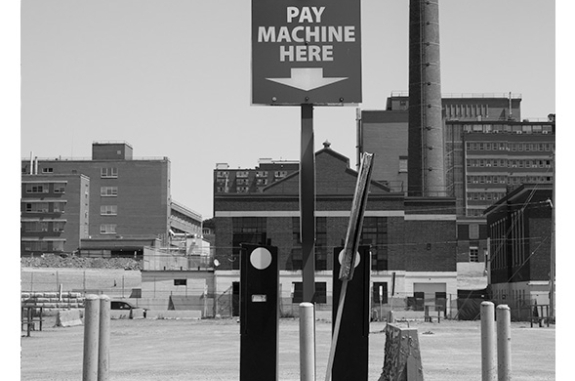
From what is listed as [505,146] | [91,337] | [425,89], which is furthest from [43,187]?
[91,337]

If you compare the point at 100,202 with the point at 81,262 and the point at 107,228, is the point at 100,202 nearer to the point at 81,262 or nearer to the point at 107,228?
the point at 107,228

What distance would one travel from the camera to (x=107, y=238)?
112 m

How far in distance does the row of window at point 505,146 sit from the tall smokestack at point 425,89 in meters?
51.1

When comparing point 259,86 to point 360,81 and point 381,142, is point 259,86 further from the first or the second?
point 381,142

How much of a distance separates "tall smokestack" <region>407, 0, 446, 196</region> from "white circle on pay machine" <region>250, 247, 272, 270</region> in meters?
65.1

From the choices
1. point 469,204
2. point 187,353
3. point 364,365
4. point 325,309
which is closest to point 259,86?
point 364,365

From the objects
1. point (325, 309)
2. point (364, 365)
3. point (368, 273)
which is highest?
point (368, 273)

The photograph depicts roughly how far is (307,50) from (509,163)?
12055 centimetres

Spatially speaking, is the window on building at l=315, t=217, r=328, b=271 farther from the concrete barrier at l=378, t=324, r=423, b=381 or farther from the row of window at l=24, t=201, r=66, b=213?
the concrete barrier at l=378, t=324, r=423, b=381

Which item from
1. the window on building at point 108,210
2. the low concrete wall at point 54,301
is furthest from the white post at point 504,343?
the window on building at point 108,210

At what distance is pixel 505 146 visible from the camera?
125062 millimetres

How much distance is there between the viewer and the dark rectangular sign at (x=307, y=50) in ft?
30.4

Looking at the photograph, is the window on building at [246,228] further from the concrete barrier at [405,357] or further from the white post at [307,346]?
the white post at [307,346]

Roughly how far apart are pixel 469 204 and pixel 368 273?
117m
